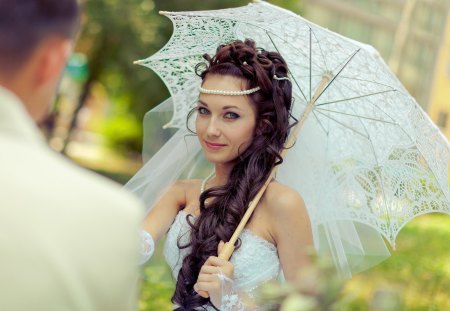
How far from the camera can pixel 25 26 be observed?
6.51 ft

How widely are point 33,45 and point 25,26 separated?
4 centimetres

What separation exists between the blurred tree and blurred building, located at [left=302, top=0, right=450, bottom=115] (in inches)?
359

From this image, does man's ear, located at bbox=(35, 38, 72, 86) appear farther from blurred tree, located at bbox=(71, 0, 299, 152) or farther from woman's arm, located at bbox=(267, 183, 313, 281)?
blurred tree, located at bbox=(71, 0, 299, 152)

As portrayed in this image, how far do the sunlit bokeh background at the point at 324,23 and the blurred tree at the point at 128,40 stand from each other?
0.02 m

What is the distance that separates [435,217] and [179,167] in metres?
13.5

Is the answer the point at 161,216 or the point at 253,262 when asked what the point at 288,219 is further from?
the point at 161,216

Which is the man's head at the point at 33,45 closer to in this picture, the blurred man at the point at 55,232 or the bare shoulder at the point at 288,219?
the blurred man at the point at 55,232

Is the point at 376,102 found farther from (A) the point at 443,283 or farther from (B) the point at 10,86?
(A) the point at 443,283

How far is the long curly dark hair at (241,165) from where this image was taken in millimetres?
4273

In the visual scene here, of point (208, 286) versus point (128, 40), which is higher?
point (208, 286)

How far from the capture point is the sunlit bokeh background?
9203 millimetres

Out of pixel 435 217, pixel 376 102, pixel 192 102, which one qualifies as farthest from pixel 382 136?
pixel 435 217

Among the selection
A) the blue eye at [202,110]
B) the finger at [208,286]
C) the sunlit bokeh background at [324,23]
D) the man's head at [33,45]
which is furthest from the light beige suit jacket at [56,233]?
the blue eye at [202,110]

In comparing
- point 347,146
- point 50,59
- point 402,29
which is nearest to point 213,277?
point 347,146
